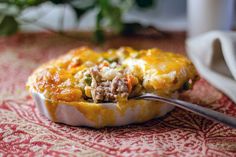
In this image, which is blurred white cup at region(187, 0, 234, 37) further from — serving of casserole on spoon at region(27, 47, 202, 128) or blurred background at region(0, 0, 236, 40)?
serving of casserole on spoon at region(27, 47, 202, 128)

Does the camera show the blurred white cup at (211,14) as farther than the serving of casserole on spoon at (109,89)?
Yes

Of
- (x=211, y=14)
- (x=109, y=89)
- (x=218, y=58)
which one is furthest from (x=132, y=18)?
(x=109, y=89)

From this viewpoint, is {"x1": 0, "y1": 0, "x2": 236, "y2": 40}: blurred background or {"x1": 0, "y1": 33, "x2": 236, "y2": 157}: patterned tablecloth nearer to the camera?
{"x1": 0, "y1": 33, "x2": 236, "y2": 157}: patterned tablecloth

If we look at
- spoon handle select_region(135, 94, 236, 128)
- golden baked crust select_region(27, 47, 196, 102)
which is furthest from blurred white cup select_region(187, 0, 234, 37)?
spoon handle select_region(135, 94, 236, 128)

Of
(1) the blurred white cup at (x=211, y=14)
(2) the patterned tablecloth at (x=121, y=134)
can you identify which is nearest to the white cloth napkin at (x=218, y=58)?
(2) the patterned tablecloth at (x=121, y=134)

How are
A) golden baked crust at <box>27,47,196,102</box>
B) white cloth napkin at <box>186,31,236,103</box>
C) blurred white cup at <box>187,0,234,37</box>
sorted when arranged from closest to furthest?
1. golden baked crust at <box>27,47,196,102</box>
2. white cloth napkin at <box>186,31,236,103</box>
3. blurred white cup at <box>187,0,234,37</box>

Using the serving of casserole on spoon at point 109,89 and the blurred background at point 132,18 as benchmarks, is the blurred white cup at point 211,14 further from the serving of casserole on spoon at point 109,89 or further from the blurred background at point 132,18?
the serving of casserole on spoon at point 109,89

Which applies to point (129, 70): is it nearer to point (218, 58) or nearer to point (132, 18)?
point (218, 58)
